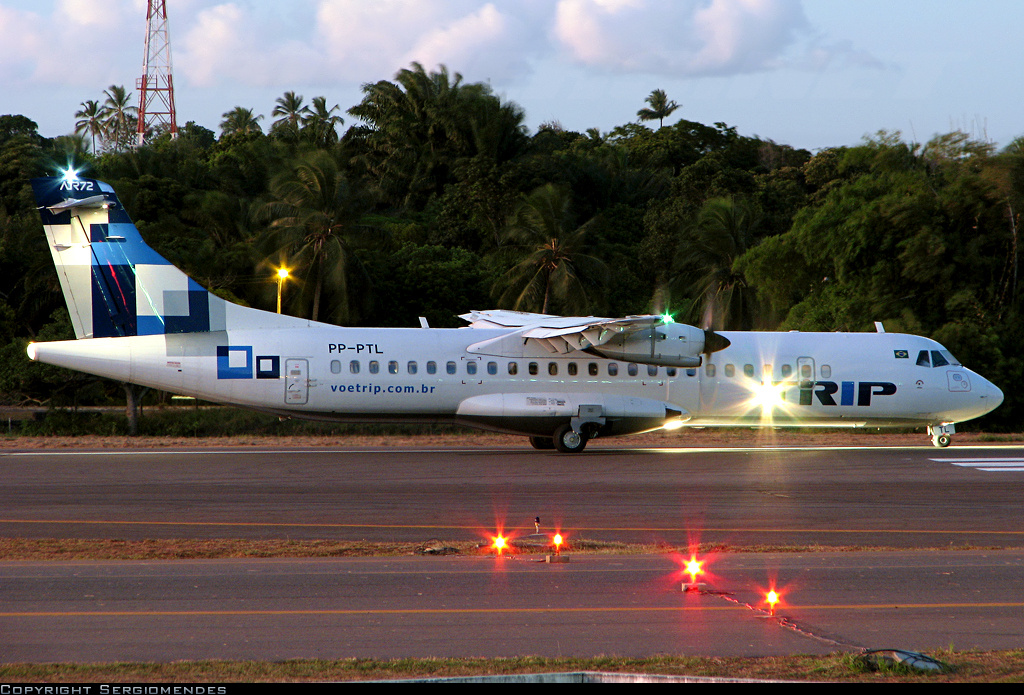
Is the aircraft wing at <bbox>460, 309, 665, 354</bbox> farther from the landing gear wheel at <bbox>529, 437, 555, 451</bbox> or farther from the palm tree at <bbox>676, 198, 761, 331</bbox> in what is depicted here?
the palm tree at <bbox>676, 198, 761, 331</bbox>

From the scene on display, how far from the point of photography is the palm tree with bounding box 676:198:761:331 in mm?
45812

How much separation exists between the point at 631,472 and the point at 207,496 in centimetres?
842

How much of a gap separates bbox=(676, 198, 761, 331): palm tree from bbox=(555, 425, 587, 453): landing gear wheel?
75.9 ft

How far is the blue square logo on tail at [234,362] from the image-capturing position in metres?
22.3

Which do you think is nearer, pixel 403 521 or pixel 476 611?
pixel 476 611

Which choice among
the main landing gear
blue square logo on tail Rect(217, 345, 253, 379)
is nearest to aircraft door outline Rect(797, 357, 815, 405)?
the main landing gear

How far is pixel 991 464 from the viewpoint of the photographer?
21.5 metres

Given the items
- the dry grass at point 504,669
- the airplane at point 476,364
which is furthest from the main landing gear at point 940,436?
the dry grass at point 504,669

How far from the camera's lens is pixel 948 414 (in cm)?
2498

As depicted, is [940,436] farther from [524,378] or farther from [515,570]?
[515,570]

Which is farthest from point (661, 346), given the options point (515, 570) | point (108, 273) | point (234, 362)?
point (515, 570)

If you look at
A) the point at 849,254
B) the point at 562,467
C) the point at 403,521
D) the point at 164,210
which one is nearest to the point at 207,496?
the point at 403,521

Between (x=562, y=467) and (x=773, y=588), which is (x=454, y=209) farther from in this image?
(x=773, y=588)

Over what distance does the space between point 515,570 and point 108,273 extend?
50.7ft
